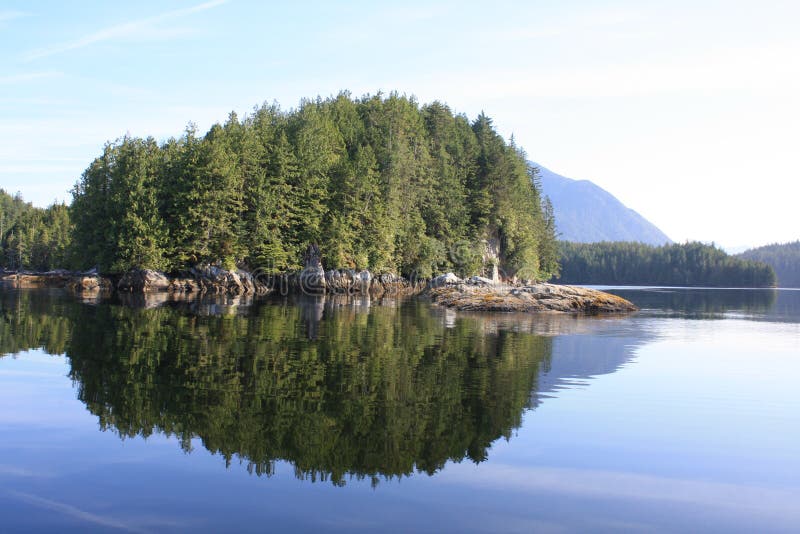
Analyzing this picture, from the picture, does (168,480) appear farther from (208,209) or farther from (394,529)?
(208,209)

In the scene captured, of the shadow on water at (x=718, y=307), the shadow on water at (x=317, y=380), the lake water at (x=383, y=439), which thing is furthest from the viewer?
the shadow on water at (x=718, y=307)

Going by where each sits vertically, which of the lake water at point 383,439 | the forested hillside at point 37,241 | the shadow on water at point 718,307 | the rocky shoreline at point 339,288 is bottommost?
the lake water at point 383,439

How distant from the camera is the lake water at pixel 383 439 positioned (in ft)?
28.9

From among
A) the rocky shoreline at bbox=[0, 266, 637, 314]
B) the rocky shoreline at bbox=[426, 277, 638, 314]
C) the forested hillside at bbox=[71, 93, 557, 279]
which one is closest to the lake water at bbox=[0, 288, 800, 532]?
the rocky shoreline at bbox=[426, 277, 638, 314]

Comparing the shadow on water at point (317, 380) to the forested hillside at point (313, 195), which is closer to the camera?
the shadow on water at point (317, 380)

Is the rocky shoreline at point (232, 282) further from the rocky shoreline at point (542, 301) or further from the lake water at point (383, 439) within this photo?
the lake water at point (383, 439)

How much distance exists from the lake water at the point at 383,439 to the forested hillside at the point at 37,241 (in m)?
115

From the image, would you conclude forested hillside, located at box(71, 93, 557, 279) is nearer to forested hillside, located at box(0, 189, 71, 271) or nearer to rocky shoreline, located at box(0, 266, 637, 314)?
rocky shoreline, located at box(0, 266, 637, 314)

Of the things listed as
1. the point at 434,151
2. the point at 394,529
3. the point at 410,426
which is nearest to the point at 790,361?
the point at 410,426

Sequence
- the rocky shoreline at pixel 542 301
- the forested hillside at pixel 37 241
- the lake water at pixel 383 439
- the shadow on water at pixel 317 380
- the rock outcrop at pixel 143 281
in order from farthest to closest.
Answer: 1. the forested hillside at pixel 37 241
2. the rock outcrop at pixel 143 281
3. the rocky shoreline at pixel 542 301
4. the shadow on water at pixel 317 380
5. the lake water at pixel 383 439

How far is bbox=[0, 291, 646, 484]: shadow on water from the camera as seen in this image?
11547mm

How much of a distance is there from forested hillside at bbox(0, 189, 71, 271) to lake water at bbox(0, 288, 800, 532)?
115011mm

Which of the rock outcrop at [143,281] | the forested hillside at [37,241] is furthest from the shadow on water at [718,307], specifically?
the forested hillside at [37,241]

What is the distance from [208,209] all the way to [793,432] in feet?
216
